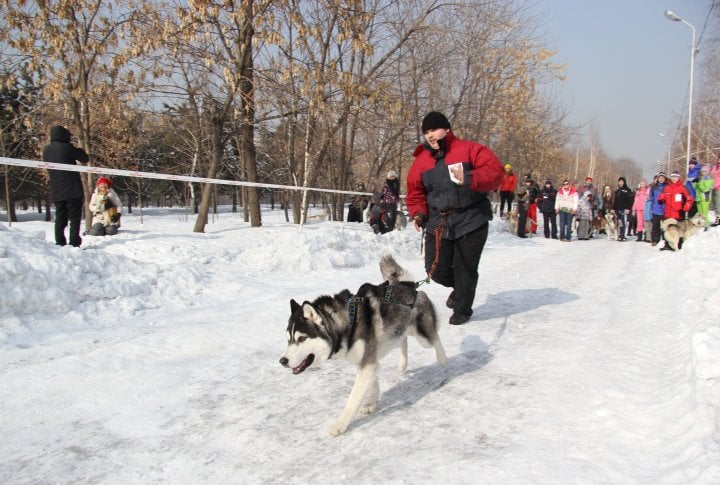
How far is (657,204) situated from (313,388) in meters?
13.5

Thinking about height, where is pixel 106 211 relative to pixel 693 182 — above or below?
below

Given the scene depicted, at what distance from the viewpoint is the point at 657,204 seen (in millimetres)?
13562

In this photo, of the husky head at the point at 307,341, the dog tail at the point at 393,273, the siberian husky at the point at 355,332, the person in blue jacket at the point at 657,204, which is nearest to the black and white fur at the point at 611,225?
the person in blue jacket at the point at 657,204

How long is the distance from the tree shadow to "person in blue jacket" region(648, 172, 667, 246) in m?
8.55

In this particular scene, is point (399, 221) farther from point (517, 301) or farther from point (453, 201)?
point (453, 201)

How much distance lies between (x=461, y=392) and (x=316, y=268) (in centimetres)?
559

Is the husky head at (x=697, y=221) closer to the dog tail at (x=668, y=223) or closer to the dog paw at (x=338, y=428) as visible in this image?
the dog tail at (x=668, y=223)

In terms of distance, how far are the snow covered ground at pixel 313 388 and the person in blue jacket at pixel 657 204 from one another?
295 inches

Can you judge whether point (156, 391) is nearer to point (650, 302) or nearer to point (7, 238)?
point (7, 238)

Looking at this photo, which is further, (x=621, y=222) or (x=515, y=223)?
(x=515, y=223)

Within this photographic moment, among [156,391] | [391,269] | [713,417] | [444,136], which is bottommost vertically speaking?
[156,391]

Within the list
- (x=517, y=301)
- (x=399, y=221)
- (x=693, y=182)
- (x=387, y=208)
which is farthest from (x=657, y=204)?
(x=517, y=301)

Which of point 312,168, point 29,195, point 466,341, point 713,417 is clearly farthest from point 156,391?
point 29,195

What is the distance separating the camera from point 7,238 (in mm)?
5883
